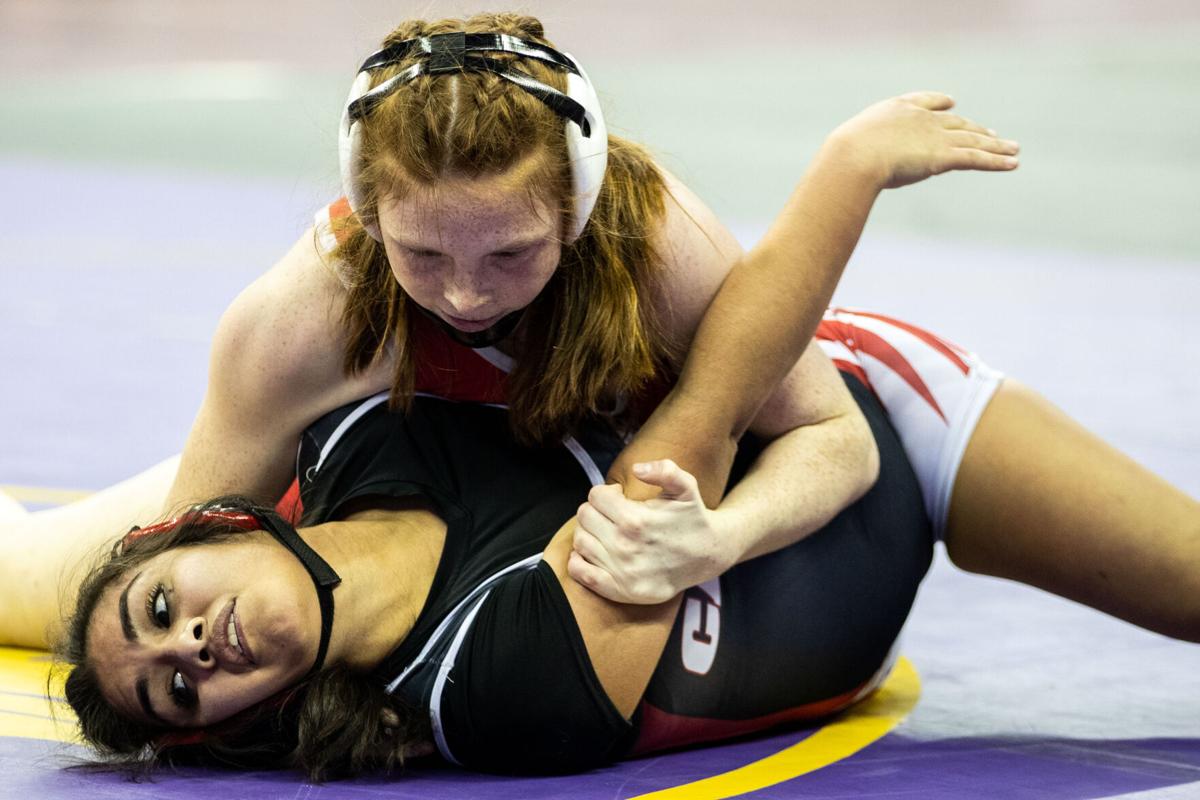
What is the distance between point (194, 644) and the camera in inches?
97.7

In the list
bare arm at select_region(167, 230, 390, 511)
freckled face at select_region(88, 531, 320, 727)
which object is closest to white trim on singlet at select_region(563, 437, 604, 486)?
bare arm at select_region(167, 230, 390, 511)

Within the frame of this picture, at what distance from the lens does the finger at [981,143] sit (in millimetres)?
Result: 3020

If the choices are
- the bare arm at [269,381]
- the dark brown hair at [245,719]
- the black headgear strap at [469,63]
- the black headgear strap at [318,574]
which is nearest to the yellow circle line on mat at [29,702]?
the dark brown hair at [245,719]

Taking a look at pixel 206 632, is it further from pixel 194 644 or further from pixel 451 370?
pixel 451 370

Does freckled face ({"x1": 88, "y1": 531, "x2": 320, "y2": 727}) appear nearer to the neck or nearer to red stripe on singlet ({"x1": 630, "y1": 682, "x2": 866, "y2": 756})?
the neck

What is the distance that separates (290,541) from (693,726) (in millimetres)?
789

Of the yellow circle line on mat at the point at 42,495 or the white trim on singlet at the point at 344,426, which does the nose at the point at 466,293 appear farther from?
the yellow circle line on mat at the point at 42,495

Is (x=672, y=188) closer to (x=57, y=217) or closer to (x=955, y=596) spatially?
(x=955, y=596)

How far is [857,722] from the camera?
317cm

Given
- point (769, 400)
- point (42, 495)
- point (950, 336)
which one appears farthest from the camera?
point (950, 336)

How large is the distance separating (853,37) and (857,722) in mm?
11129

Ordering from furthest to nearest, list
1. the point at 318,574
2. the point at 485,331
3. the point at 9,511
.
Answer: the point at 9,511 → the point at 485,331 → the point at 318,574

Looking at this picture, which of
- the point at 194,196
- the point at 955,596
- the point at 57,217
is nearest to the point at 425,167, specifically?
the point at 955,596

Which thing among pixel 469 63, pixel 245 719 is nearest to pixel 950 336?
pixel 469 63
